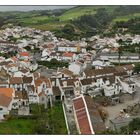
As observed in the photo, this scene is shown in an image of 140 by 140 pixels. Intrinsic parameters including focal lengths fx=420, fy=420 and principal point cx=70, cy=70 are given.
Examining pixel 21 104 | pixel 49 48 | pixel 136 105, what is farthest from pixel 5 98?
pixel 49 48

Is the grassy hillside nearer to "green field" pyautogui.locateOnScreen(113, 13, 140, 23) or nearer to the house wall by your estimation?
"green field" pyautogui.locateOnScreen(113, 13, 140, 23)

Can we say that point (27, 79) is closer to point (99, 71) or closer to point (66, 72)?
point (66, 72)

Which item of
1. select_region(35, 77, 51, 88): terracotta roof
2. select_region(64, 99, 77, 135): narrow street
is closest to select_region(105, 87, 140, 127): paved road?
select_region(64, 99, 77, 135): narrow street

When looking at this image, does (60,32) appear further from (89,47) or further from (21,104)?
(21,104)

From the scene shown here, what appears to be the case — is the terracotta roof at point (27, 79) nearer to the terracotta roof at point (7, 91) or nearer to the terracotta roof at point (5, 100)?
the terracotta roof at point (7, 91)

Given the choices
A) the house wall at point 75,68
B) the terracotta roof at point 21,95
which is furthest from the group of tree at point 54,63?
the terracotta roof at point 21,95

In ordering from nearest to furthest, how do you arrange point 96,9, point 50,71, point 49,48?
1. point 50,71
2. point 49,48
3. point 96,9

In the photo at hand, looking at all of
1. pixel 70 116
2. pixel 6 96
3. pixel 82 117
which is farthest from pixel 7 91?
pixel 82 117

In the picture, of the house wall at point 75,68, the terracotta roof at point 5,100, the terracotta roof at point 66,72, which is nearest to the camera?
the terracotta roof at point 5,100
